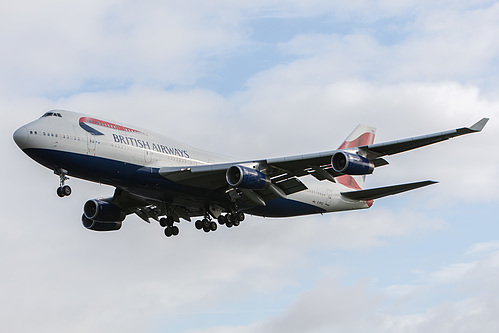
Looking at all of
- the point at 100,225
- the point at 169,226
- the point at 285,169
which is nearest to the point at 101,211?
the point at 100,225

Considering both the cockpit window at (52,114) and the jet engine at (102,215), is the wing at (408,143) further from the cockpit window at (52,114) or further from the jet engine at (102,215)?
the jet engine at (102,215)

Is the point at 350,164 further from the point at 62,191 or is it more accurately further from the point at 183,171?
the point at 62,191

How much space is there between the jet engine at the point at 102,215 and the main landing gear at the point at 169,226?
3.11 metres

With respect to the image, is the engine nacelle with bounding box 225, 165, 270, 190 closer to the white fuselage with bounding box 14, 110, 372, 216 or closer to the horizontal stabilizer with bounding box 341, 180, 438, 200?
the white fuselage with bounding box 14, 110, 372, 216

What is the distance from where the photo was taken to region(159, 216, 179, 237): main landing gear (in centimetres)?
4984

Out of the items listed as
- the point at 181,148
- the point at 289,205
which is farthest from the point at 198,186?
the point at 289,205

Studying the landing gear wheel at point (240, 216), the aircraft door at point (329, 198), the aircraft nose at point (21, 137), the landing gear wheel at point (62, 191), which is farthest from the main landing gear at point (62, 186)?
the aircraft door at point (329, 198)

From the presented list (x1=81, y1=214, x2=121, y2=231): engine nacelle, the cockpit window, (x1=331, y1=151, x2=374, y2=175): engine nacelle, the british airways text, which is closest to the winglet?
(x1=331, y1=151, x2=374, y2=175): engine nacelle

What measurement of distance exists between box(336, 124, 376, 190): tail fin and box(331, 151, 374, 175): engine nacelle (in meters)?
14.2

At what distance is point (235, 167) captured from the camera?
4228 cm

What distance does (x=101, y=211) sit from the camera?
1986 inches

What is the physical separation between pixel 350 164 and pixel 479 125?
711 cm

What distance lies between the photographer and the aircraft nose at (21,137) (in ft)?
131

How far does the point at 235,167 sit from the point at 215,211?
19.7ft
